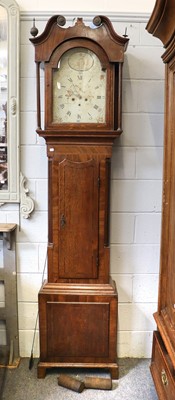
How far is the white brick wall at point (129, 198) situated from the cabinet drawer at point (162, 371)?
397 millimetres

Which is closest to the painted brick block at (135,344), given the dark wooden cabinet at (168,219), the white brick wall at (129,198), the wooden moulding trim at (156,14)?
the white brick wall at (129,198)

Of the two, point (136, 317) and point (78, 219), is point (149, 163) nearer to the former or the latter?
point (78, 219)

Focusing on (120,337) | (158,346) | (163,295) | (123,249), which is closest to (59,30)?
(123,249)

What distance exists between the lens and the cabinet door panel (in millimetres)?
1616

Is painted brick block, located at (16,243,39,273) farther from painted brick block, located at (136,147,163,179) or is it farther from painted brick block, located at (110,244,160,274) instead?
painted brick block, located at (136,147,163,179)

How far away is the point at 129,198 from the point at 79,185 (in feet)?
1.14

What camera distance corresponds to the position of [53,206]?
1.64 meters

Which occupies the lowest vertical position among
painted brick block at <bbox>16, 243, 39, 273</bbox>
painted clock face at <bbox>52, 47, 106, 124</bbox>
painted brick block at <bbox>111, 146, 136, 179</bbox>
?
painted brick block at <bbox>16, 243, 39, 273</bbox>

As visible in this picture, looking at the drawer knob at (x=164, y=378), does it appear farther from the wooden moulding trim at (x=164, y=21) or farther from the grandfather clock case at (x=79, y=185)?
the wooden moulding trim at (x=164, y=21)

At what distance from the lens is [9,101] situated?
5.65ft

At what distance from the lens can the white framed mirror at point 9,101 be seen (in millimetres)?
1672

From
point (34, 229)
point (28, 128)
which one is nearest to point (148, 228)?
point (34, 229)

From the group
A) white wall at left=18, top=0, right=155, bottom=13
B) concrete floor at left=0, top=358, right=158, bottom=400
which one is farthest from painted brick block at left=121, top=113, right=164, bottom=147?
concrete floor at left=0, top=358, right=158, bottom=400

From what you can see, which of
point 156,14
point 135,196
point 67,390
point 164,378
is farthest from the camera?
point 135,196
